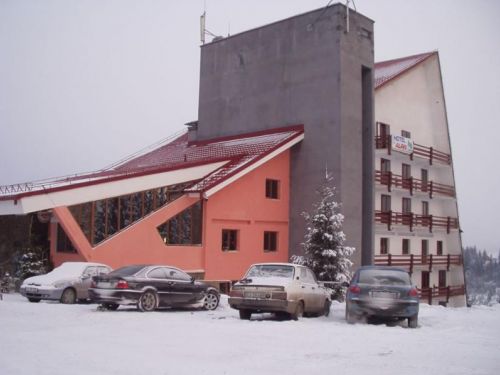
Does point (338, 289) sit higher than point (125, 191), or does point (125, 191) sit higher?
point (125, 191)

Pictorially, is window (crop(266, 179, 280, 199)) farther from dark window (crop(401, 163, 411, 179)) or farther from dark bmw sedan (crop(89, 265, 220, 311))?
dark bmw sedan (crop(89, 265, 220, 311))

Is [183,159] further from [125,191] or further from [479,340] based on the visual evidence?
[479,340]

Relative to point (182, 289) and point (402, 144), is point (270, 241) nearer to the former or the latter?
point (402, 144)

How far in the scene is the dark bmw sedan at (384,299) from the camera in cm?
1533

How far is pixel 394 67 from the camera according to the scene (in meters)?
41.2

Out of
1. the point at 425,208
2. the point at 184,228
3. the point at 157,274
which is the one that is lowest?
the point at 157,274

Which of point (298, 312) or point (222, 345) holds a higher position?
point (298, 312)

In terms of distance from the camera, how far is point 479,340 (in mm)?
12852

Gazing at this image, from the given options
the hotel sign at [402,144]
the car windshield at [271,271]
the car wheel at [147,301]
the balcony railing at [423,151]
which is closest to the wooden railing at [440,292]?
the balcony railing at [423,151]

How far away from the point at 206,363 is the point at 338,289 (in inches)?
644

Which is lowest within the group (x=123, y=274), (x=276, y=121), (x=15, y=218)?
(x=123, y=274)

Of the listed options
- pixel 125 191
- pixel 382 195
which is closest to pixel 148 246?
pixel 125 191

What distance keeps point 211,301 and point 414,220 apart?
2357 centimetres

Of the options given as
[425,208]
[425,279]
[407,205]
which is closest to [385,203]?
[407,205]
